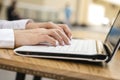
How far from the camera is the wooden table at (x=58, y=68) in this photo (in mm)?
500

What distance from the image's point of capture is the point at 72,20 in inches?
534

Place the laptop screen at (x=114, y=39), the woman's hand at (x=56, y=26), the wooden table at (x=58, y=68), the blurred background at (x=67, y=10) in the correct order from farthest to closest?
the blurred background at (x=67, y=10) → the woman's hand at (x=56, y=26) → the laptop screen at (x=114, y=39) → the wooden table at (x=58, y=68)

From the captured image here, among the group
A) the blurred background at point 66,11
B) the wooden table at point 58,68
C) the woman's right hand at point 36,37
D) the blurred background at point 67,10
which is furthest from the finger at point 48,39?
the blurred background at point 67,10

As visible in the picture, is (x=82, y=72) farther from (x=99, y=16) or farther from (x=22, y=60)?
(x=99, y=16)

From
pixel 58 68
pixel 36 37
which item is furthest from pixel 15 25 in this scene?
pixel 58 68

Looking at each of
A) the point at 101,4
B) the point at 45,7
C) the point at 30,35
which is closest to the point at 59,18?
the point at 45,7

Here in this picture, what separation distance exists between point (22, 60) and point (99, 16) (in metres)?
14.5

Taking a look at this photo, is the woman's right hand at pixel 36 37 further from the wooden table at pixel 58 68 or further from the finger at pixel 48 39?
the wooden table at pixel 58 68

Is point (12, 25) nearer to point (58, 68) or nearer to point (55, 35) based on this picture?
point (55, 35)

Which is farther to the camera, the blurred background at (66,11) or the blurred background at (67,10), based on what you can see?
the blurred background at (67,10)

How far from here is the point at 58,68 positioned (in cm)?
51

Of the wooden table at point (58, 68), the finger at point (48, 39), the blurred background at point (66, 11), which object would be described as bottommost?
the blurred background at point (66, 11)

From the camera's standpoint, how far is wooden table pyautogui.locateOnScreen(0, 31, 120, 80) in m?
0.50

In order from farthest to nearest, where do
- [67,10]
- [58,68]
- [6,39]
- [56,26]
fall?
1. [67,10]
2. [56,26]
3. [6,39]
4. [58,68]
